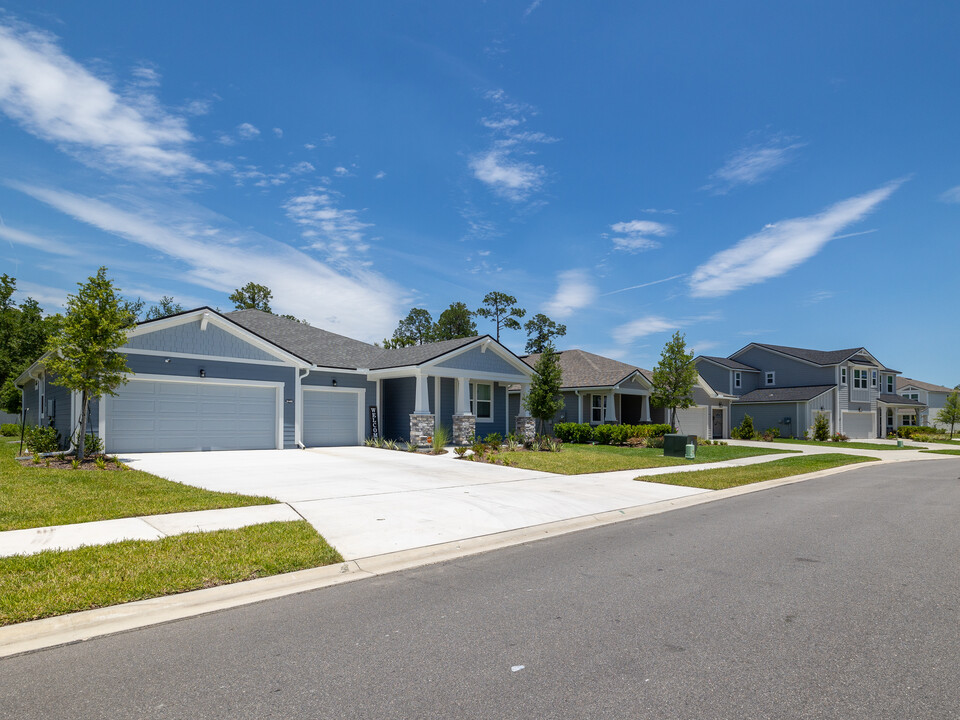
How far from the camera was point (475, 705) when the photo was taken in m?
3.59

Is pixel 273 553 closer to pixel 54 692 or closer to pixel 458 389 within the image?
pixel 54 692

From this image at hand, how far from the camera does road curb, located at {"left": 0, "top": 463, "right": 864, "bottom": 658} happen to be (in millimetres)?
4648

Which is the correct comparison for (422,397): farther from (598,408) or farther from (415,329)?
(415,329)

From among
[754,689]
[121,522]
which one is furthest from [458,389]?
[754,689]

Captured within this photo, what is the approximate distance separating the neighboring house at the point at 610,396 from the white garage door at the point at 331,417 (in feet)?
27.6

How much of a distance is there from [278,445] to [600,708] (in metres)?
19.8

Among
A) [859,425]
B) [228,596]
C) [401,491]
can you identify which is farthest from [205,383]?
[859,425]

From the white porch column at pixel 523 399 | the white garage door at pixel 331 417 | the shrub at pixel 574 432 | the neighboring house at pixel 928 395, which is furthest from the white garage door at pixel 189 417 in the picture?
the neighboring house at pixel 928 395

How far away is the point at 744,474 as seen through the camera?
17047 mm

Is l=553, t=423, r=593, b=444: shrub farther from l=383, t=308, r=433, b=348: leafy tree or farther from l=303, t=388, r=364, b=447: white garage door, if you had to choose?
l=383, t=308, r=433, b=348: leafy tree

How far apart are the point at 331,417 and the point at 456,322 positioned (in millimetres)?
34861

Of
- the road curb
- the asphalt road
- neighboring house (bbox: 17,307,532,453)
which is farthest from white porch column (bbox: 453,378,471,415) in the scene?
the asphalt road

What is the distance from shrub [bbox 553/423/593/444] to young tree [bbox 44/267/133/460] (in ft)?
67.9

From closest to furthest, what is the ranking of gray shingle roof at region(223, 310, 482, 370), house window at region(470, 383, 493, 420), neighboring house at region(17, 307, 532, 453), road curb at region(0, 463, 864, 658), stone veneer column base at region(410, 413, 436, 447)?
road curb at region(0, 463, 864, 658) → neighboring house at region(17, 307, 532, 453) → stone veneer column base at region(410, 413, 436, 447) → gray shingle roof at region(223, 310, 482, 370) → house window at region(470, 383, 493, 420)
